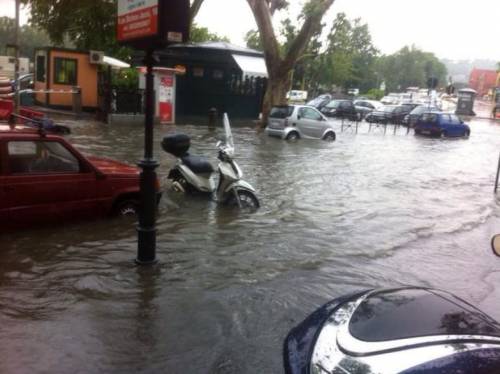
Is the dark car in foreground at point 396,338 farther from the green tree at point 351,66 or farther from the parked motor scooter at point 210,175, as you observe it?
the green tree at point 351,66

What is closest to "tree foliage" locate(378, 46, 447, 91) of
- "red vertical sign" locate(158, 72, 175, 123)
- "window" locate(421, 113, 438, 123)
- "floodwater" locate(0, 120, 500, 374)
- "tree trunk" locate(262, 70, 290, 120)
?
"window" locate(421, 113, 438, 123)

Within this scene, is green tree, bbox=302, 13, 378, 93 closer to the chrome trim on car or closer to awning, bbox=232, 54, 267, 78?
awning, bbox=232, 54, 267, 78

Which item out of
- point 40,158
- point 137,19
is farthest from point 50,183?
point 137,19

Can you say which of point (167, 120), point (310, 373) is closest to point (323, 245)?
point (310, 373)

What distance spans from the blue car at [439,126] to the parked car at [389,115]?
299 cm

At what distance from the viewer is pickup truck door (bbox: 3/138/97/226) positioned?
21.4 ft

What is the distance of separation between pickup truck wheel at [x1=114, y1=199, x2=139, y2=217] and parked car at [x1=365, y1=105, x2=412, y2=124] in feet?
86.0

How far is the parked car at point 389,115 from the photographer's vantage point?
33844 millimetres

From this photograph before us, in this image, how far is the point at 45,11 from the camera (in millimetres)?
31578

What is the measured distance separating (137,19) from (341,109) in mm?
33950

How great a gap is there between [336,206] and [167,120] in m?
14.6

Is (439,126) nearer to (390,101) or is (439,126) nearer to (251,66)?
(251,66)

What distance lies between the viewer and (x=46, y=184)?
6.79 meters

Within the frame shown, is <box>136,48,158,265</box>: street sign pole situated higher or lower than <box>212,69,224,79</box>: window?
lower
